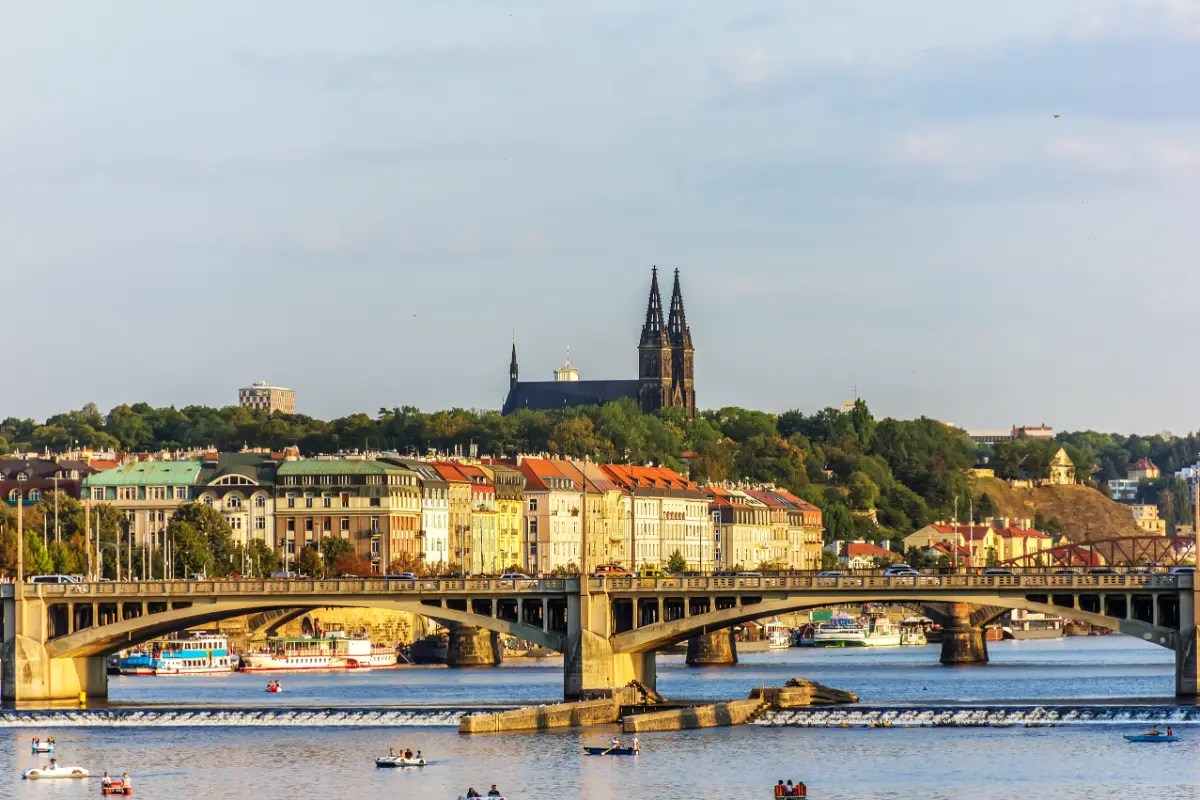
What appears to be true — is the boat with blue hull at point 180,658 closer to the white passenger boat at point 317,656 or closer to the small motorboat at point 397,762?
the white passenger boat at point 317,656

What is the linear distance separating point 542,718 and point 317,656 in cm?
7137

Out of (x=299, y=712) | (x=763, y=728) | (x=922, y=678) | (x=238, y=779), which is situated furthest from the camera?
(x=922, y=678)

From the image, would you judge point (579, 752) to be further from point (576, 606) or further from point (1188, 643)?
point (1188, 643)

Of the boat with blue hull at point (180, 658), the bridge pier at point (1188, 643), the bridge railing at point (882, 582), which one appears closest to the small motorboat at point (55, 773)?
the bridge railing at point (882, 582)

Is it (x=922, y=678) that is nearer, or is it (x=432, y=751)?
(x=432, y=751)

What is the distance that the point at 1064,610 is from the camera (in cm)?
12862

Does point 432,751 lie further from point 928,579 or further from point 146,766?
point 928,579

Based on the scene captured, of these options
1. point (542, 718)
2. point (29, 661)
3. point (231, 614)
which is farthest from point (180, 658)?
point (542, 718)

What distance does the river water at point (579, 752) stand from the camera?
334 feet

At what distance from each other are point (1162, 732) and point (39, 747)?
44.7m

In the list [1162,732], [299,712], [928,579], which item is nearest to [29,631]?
[299,712]

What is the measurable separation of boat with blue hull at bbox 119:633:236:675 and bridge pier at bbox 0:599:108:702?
43.7 m

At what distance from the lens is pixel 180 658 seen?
181125 millimetres

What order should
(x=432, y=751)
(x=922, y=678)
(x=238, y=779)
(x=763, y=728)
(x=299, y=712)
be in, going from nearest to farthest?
(x=238, y=779)
(x=432, y=751)
(x=763, y=728)
(x=299, y=712)
(x=922, y=678)
